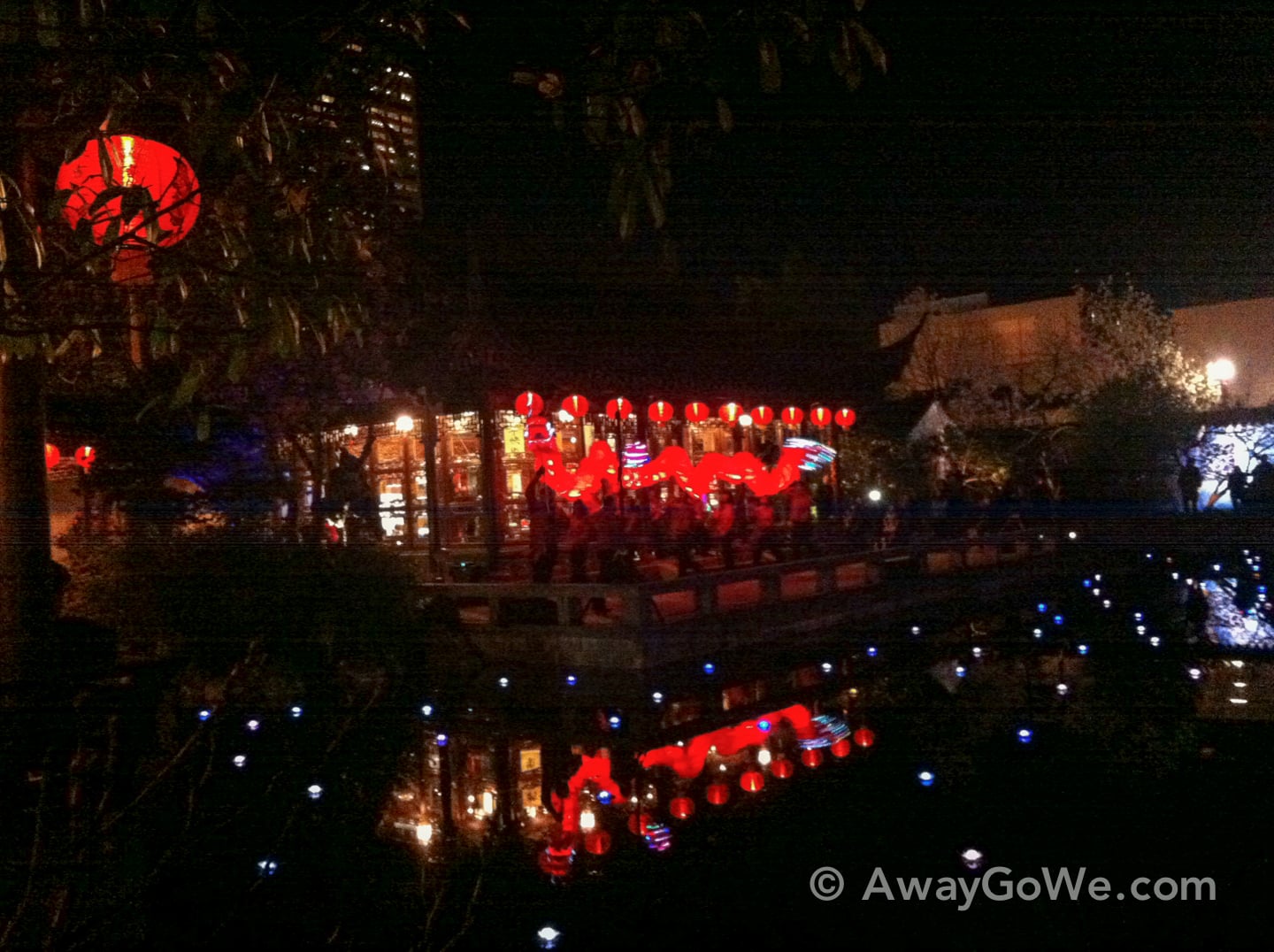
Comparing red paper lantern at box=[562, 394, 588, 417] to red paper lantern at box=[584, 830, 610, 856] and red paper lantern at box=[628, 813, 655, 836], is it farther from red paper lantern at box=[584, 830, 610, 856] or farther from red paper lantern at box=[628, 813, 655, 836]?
red paper lantern at box=[584, 830, 610, 856]

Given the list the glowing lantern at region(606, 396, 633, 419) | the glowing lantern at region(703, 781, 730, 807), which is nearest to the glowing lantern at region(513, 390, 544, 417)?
the glowing lantern at region(606, 396, 633, 419)

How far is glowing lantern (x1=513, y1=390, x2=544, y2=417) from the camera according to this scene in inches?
485

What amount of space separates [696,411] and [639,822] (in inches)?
372

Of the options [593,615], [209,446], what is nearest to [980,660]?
[593,615]

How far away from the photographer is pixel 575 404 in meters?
12.6

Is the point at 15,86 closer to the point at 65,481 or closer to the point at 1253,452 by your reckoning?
the point at 65,481

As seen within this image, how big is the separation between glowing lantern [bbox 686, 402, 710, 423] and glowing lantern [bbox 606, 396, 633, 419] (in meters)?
1.36

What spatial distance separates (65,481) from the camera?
1228 cm

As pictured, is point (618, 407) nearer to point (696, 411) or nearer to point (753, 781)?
point (696, 411)

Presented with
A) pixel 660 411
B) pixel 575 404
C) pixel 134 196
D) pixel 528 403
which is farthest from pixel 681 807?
pixel 660 411

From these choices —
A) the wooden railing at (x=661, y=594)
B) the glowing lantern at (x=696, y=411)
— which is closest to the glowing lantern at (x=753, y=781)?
the wooden railing at (x=661, y=594)

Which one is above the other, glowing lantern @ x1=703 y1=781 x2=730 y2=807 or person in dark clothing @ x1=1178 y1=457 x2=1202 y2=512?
person in dark clothing @ x1=1178 y1=457 x2=1202 y2=512

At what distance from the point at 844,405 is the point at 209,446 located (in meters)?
10.6

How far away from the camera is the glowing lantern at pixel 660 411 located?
14.1 metres
